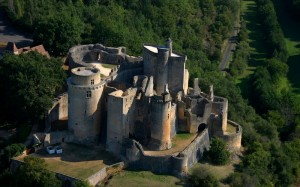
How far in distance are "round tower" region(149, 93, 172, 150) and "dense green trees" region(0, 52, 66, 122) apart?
37.7ft

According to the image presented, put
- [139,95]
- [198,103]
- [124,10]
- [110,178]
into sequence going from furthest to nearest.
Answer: [124,10] < [198,103] < [139,95] < [110,178]

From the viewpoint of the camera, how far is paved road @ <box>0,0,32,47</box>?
89.7 meters

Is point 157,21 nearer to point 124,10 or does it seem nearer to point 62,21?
point 124,10

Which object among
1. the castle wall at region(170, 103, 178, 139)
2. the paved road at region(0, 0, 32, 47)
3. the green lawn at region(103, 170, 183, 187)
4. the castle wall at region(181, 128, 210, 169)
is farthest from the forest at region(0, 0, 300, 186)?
the castle wall at region(170, 103, 178, 139)

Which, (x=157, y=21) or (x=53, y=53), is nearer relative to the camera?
(x=53, y=53)

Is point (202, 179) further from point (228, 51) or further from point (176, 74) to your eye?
point (228, 51)

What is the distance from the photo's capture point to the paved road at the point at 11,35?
89675 mm

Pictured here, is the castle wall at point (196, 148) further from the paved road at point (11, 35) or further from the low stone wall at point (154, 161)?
the paved road at point (11, 35)

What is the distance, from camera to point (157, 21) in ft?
361

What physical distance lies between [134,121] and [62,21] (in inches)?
980

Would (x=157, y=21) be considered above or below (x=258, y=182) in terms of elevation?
above

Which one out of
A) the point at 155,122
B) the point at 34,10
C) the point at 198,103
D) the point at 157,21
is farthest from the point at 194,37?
the point at 155,122

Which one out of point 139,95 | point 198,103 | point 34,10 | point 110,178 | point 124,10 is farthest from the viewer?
point 124,10

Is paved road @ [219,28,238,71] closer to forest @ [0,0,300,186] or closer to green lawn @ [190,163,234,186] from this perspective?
forest @ [0,0,300,186]
